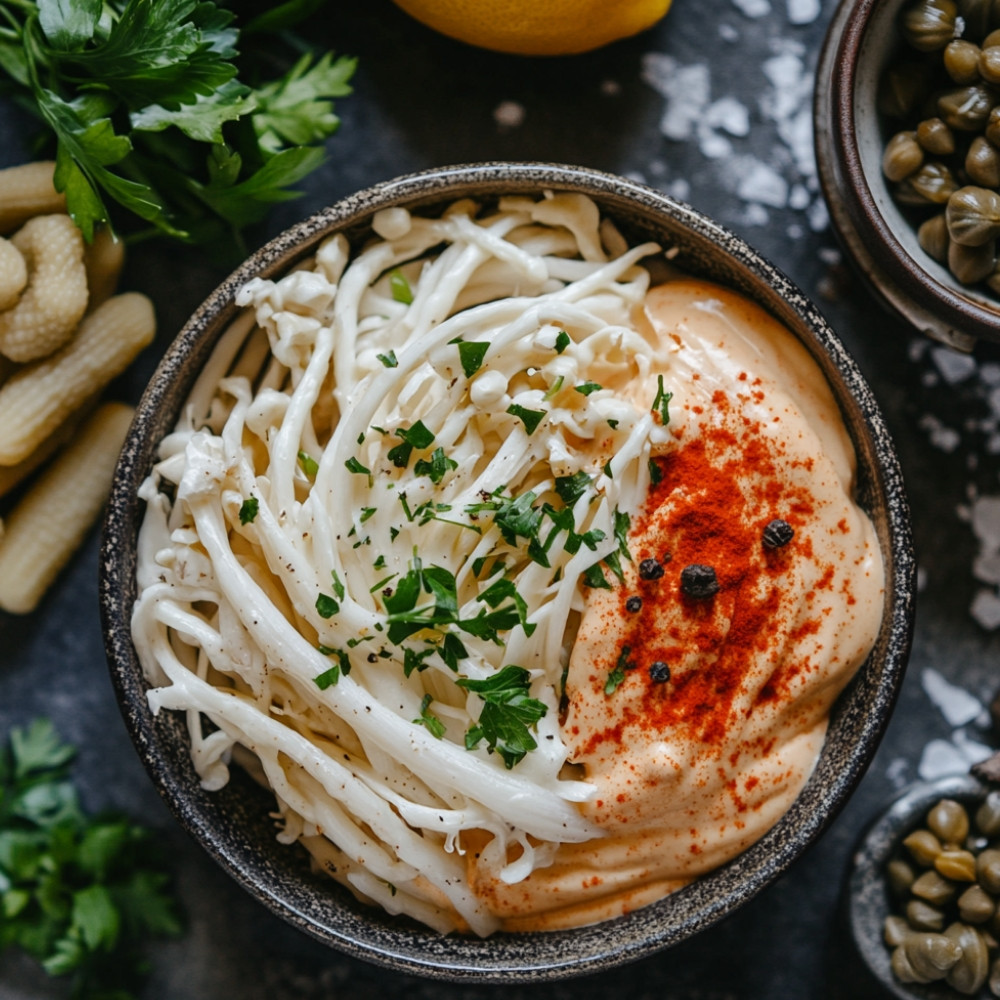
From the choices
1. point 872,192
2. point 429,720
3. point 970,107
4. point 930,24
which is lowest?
point 429,720

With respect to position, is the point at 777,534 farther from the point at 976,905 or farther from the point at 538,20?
the point at 538,20

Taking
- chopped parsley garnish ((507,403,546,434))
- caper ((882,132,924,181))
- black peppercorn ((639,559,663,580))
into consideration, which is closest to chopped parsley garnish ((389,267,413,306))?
chopped parsley garnish ((507,403,546,434))

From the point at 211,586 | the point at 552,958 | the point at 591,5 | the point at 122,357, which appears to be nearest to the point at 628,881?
the point at 552,958

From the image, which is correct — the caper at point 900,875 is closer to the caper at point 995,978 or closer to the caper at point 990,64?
the caper at point 995,978

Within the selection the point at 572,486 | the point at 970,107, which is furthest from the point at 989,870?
the point at 970,107

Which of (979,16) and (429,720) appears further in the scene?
(979,16)

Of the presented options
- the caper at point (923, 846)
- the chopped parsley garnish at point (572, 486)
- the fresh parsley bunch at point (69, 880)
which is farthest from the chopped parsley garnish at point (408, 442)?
the caper at point (923, 846)
